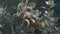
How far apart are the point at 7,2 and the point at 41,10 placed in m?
0.34

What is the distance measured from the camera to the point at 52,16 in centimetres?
220

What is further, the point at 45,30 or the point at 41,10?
the point at 41,10

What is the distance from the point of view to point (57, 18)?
217 cm

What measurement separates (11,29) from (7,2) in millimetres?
242

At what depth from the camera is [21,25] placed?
217 centimetres

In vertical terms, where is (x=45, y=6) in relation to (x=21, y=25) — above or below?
above

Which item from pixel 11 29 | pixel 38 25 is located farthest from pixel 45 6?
pixel 11 29

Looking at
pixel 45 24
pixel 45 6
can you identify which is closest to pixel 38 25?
pixel 45 24

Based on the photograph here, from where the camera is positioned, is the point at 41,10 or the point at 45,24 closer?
the point at 45,24

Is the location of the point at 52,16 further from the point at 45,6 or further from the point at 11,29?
the point at 11,29

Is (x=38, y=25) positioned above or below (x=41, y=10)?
below

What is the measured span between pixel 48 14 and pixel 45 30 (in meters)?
0.14

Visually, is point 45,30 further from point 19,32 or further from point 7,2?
point 7,2

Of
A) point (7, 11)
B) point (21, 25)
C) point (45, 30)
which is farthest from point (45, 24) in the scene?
point (7, 11)
